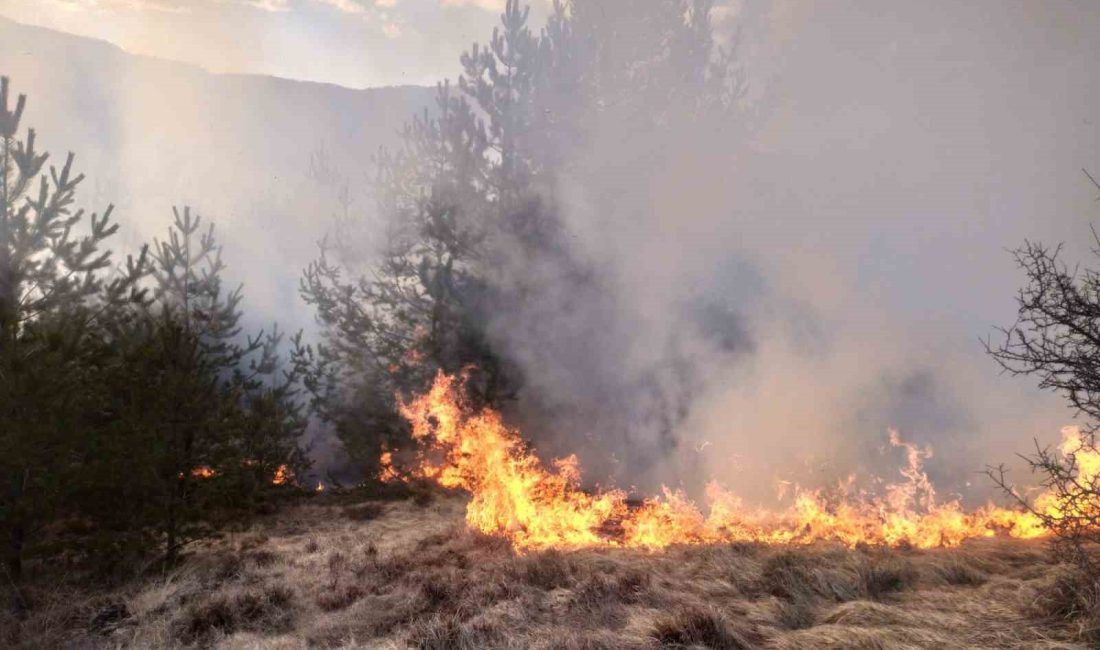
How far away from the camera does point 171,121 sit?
10038 centimetres

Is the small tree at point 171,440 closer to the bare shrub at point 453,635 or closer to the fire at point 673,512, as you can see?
the fire at point 673,512

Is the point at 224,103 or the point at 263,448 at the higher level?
the point at 224,103

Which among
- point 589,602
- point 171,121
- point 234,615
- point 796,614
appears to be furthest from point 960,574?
point 171,121

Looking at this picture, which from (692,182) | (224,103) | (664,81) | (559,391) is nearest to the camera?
(559,391)

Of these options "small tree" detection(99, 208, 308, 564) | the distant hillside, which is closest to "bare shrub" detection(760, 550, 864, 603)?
"small tree" detection(99, 208, 308, 564)

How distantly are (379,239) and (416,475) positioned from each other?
7.66 metres

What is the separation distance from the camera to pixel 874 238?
18.0m

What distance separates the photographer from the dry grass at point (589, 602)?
186 inches

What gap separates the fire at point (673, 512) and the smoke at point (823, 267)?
966mm

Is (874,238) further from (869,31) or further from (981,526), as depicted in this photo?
(869,31)

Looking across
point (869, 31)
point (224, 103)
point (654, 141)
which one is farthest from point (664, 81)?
point (224, 103)

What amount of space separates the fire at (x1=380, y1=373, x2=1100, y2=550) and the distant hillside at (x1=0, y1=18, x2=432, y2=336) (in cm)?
4772

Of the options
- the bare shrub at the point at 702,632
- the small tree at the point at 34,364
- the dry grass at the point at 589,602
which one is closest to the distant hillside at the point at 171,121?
the small tree at the point at 34,364

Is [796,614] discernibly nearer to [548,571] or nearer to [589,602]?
[589,602]
